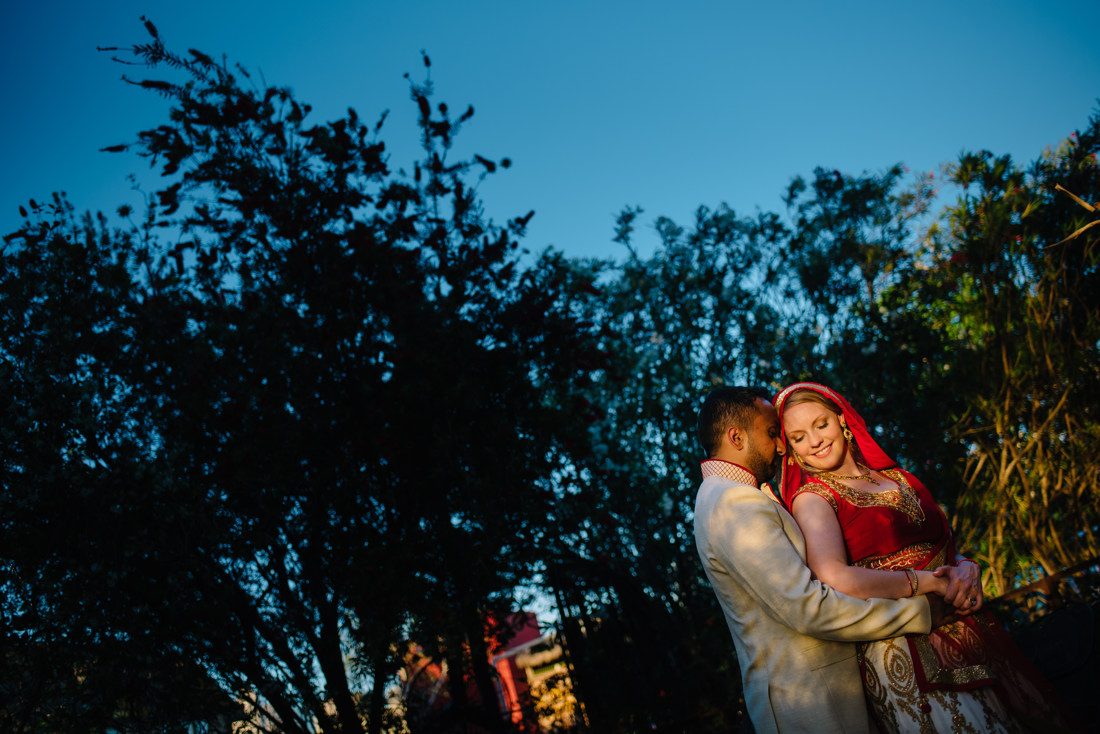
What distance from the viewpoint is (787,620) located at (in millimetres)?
Answer: 1958

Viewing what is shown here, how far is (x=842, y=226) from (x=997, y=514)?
4154 millimetres

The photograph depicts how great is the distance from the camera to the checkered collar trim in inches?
87.4

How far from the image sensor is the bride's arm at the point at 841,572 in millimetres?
2010

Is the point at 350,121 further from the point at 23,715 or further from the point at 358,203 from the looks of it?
the point at 23,715

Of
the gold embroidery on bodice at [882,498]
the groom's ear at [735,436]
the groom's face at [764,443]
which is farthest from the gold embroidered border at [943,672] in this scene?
the groom's ear at [735,436]

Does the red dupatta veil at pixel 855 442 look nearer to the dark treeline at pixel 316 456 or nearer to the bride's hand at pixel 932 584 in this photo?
the bride's hand at pixel 932 584

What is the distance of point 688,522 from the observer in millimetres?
7812

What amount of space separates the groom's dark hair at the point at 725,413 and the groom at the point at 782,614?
0.11 meters

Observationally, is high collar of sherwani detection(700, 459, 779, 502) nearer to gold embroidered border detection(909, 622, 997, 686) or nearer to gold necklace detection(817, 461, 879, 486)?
gold necklace detection(817, 461, 879, 486)

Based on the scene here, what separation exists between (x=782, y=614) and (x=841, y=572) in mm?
235

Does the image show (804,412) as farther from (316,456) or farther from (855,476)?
(316,456)

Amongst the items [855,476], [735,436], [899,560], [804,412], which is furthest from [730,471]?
[899,560]

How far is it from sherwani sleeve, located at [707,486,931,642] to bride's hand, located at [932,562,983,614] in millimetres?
111

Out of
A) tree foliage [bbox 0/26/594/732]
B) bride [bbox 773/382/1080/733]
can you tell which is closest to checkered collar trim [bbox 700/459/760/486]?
bride [bbox 773/382/1080/733]
